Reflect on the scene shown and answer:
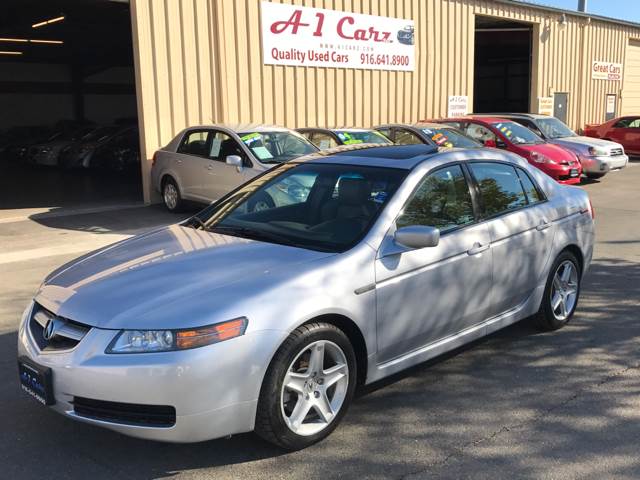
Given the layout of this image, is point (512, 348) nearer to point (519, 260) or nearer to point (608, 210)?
point (519, 260)

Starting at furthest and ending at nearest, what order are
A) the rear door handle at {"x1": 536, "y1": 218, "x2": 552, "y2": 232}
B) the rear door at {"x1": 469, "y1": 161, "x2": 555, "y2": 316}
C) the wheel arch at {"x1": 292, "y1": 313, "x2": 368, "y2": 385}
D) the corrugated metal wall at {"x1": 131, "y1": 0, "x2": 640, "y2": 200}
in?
the corrugated metal wall at {"x1": 131, "y1": 0, "x2": 640, "y2": 200} → the rear door handle at {"x1": 536, "y1": 218, "x2": 552, "y2": 232} → the rear door at {"x1": 469, "y1": 161, "x2": 555, "y2": 316} → the wheel arch at {"x1": 292, "y1": 313, "x2": 368, "y2": 385}

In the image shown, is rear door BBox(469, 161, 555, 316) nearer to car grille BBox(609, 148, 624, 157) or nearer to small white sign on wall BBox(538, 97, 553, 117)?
car grille BBox(609, 148, 624, 157)

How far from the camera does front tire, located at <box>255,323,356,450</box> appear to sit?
3.22 m

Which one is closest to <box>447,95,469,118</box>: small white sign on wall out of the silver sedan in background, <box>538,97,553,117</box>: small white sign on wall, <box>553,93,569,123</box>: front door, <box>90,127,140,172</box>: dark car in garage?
the silver sedan in background

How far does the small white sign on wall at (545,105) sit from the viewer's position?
21.7 m

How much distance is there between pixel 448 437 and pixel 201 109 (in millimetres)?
10757

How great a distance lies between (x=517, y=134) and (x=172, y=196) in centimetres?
772

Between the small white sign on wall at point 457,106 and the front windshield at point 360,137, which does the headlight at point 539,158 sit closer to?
the front windshield at point 360,137

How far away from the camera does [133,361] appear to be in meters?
3.00

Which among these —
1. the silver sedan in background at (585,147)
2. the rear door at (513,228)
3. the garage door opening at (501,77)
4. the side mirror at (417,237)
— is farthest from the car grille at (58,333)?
the garage door opening at (501,77)

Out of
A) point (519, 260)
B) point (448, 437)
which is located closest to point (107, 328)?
point (448, 437)

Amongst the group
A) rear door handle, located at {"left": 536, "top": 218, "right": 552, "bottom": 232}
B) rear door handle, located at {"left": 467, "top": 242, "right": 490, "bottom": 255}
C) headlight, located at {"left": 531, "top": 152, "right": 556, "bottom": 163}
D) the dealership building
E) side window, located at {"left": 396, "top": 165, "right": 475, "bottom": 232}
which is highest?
the dealership building

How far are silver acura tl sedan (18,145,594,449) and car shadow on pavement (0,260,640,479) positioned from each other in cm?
25

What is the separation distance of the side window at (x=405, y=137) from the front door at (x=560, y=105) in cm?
1100
